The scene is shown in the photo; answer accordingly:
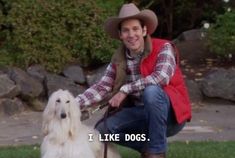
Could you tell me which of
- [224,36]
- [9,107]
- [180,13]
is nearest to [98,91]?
[9,107]

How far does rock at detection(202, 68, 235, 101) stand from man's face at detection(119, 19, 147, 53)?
15.6 ft

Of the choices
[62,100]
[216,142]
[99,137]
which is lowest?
[216,142]

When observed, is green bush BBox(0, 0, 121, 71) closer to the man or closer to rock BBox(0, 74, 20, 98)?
rock BBox(0, 74, 20, 98)

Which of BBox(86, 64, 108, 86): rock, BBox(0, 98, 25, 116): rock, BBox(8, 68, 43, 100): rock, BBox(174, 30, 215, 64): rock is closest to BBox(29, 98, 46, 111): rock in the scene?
BBox(8, 68, 43, 100): rock

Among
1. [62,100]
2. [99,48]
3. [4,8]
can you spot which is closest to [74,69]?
[99,48]

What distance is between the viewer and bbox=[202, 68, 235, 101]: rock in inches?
436

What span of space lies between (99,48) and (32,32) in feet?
3.32

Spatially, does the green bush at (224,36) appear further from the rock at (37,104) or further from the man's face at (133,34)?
the man's face at (133,34)

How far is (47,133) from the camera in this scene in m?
6.09

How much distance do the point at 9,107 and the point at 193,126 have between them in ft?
8.71

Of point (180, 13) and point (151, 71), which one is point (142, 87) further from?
point (180, 13)

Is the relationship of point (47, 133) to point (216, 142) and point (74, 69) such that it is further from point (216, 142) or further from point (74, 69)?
point (74, 69)

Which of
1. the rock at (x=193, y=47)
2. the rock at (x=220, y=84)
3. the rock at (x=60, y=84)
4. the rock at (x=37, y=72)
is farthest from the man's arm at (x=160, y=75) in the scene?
the rock at (x=193, y=47)

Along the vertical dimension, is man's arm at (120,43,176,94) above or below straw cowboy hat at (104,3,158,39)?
below
